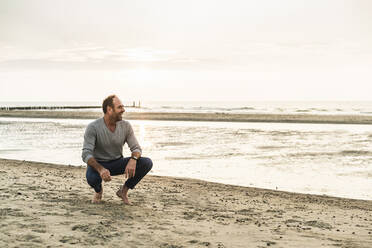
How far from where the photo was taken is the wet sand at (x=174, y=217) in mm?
4934

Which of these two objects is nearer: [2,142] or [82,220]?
[82,220]

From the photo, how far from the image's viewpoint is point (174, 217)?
6.06m

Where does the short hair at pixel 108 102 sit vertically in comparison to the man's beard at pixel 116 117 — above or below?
above

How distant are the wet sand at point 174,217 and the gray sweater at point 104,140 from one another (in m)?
0.83

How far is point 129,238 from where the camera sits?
4.92 meters

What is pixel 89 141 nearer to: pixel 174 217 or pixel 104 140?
pixel 104 140

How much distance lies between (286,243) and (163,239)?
4.94 feet

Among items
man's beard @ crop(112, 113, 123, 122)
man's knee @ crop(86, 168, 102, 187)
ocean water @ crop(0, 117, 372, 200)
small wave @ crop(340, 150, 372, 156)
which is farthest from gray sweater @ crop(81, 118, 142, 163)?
small wave @ crop(340, 150, 372, 156)

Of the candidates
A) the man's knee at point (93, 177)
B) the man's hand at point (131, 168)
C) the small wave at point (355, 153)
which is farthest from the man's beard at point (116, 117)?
the small wave at point (355, 153)

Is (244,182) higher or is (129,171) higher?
(129,171)

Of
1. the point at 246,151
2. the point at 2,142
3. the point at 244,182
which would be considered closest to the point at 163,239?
the point at 244,182

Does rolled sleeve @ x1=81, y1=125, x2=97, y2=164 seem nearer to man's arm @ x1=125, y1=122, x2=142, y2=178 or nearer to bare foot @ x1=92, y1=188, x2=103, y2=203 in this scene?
man's arm @ x1=125, y1=122, x2=142, y2=178

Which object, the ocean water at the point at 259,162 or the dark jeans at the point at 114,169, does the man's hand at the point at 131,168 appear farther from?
the ocean water at the point at 259,162

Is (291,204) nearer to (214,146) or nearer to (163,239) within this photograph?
(163,239)
